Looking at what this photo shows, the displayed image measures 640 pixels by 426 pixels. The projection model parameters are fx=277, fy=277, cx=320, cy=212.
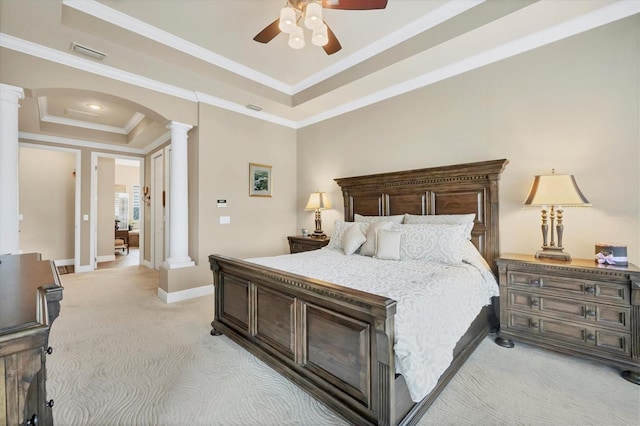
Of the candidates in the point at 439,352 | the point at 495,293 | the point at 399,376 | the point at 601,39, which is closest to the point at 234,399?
the point at 399,376

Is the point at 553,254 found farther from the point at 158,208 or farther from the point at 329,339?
the point at 158,208

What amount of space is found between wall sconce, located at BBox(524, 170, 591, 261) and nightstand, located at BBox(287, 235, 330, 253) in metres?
2.55

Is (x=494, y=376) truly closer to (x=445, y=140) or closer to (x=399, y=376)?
(x=399, y=376)

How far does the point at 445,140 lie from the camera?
338 cm

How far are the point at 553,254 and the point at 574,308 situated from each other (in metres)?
0.46

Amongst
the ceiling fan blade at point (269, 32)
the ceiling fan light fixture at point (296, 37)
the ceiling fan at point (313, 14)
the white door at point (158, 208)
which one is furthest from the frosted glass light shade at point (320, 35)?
the white door at point (158, 208)

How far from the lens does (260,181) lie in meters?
4.78

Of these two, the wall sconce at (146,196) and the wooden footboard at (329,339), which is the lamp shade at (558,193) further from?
the wall sconce at (146,196)

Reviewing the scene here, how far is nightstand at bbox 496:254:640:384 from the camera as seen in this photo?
2.04m

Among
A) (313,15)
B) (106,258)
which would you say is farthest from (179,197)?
(106,258)

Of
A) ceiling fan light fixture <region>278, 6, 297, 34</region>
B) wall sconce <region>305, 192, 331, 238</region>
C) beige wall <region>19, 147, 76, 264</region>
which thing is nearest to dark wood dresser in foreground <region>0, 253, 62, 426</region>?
ceiling fan light fixture <region>278, 6, 297, 34</region>

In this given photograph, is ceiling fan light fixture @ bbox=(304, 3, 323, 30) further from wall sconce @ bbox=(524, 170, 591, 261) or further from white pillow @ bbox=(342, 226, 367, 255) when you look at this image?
wall sconce @ bbox=(524, 170, 591, 261)

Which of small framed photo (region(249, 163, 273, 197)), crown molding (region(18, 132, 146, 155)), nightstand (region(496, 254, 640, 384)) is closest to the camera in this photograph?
nightstand (region(496, 254, 640, 384))

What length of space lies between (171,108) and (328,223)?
9.43 ft
